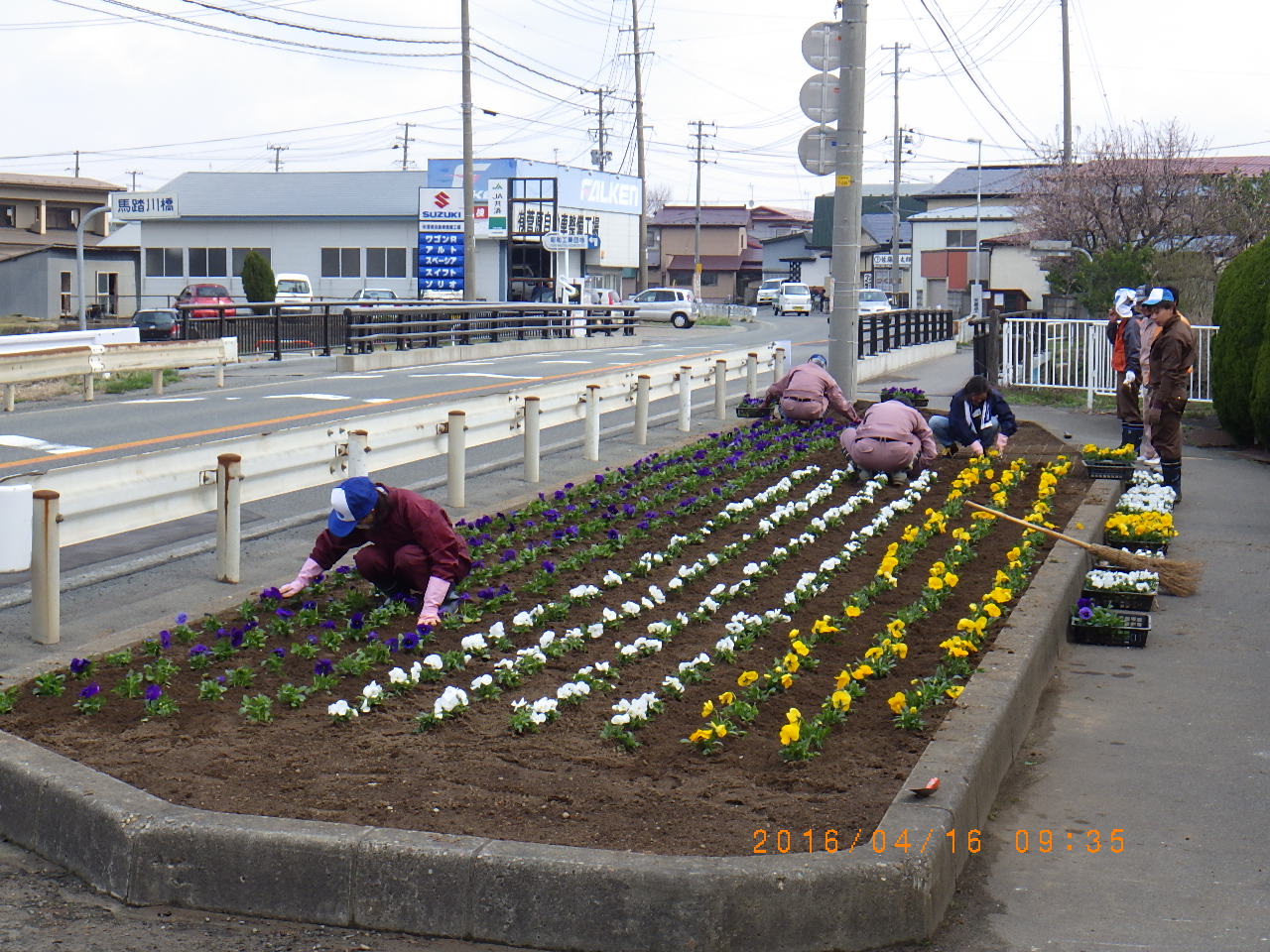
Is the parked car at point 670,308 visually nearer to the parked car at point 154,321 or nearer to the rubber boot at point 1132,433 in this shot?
the parked car at point 154,321

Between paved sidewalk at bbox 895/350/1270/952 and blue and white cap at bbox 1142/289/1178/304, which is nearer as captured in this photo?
paved sidewalk at bbox 895/350/1270/952

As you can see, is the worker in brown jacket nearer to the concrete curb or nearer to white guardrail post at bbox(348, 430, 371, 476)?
white guardrail post at bbox(348, 430, 371, 476)

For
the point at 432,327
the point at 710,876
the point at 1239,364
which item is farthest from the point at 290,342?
the point at 710,876

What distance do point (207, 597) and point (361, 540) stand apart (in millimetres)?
1203

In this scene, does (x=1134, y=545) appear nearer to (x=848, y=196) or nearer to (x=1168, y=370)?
(x=1168, y=370)

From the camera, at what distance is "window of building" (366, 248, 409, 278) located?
6519cm

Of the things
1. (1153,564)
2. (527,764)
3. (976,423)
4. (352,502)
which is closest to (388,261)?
(976,423)

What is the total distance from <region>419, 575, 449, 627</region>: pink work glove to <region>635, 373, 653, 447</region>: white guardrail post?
8.39m

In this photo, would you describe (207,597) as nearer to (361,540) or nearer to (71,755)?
(361,540)

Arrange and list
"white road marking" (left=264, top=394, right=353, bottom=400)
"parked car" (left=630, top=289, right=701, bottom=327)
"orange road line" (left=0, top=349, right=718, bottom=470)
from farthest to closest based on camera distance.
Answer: "parked car" (left=630, top=289, right=701, bottom=327) < "white road marking" (left=264, top=394, right=353, bottom=400) < "orange road line" (left=0, top=349, right=718, bottom=470)

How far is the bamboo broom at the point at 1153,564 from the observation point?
9094 millimetres

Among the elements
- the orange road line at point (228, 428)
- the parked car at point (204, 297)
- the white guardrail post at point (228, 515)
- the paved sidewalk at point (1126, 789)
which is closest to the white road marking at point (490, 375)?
the orange road line at point (228, 428)

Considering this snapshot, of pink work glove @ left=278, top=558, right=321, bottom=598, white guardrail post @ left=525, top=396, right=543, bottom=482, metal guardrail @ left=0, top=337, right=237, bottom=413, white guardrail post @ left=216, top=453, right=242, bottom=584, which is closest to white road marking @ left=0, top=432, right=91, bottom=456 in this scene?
metal guardrail @ left=0, top=337, right=237, bottom=413

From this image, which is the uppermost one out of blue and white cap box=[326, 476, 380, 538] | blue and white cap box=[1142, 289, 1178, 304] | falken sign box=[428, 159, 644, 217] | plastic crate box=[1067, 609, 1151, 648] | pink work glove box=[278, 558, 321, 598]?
falken sign box=[428, 159, 644, 217]
